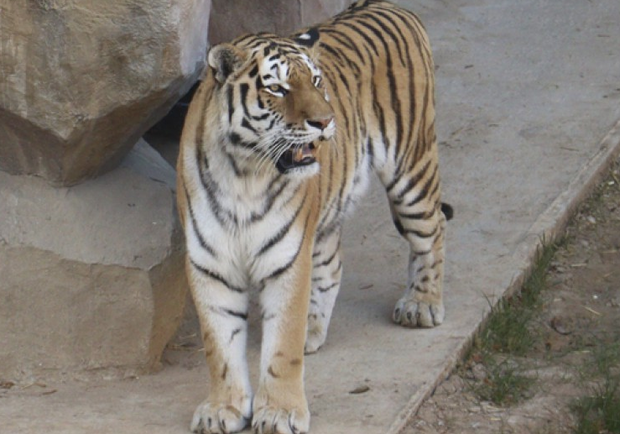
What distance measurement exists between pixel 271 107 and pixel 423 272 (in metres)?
1.50

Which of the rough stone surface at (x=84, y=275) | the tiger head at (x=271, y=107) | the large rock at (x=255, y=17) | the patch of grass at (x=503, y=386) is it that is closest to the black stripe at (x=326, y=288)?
the rough stone surface at (x=84, y=275)

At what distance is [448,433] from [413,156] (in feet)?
4.23

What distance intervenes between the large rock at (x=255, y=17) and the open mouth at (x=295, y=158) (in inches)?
89.0

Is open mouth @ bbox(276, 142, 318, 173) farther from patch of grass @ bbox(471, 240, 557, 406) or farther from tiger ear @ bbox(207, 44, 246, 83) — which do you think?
patch of grass @ bbox(471, 240, 557, 406)

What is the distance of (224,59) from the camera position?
4.26 metres

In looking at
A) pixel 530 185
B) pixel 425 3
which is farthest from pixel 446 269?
pixel 425 3

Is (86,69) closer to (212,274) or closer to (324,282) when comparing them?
(212,274)

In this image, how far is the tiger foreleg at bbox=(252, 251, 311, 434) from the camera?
4332 mm

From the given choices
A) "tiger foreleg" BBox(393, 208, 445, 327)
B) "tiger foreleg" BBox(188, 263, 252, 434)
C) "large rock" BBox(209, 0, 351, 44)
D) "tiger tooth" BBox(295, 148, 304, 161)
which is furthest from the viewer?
"large rock" BBox(209, 0, 351, 44)

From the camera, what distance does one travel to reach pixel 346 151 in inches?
199

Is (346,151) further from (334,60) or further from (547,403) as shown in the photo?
(547,403)

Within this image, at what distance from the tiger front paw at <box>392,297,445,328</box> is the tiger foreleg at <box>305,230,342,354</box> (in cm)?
30

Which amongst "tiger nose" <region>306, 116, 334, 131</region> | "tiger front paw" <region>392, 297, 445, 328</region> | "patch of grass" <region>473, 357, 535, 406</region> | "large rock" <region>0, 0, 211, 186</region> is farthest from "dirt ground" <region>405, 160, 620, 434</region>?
"large rock" <region>0, 0, 211, 186</region>

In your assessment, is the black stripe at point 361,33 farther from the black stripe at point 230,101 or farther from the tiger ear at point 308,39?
the black stripe at point 230,101
